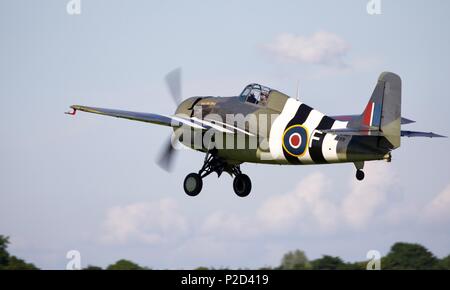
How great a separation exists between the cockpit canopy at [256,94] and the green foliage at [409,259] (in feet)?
16.0

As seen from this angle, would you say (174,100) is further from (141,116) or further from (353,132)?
(353,132)

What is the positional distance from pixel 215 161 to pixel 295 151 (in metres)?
2.79

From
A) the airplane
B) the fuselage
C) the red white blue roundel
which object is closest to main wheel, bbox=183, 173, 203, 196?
the airplane

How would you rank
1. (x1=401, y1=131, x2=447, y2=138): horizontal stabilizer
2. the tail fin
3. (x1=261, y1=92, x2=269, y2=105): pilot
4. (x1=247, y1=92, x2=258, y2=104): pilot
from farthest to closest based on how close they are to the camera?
(x1=247, y1=92, x2=258, y2=104): pilot, (x1=261, y1=92, x2=269, y2=105): pilot, (x1=401, y1=131, x2=447, y2=138): horizontal stabilizer, the tail fin

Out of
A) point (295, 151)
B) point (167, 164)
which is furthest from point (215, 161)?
point (295, 151)

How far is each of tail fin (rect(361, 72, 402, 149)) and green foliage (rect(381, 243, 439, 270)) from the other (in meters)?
2.46

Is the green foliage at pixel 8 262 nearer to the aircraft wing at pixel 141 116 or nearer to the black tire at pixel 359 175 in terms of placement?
the aircraft wing at pixel 141 116

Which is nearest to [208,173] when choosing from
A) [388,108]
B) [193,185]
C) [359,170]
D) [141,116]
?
[193,185]

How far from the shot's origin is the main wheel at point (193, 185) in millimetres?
25188

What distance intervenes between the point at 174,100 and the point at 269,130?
394 centimetres

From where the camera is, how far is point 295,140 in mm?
23234

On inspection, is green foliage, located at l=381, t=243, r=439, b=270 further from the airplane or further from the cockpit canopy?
the cockpit canopy

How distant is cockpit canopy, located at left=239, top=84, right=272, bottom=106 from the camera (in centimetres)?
2433
